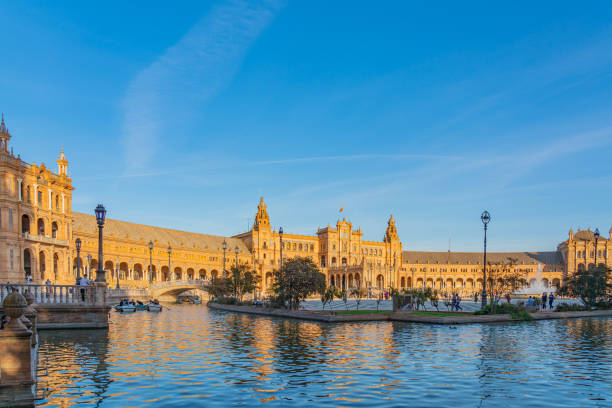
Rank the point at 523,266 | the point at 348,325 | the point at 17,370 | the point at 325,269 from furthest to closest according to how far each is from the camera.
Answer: the point at 523,266
the point at 325,269
the point at 348,325
the point at 17,370

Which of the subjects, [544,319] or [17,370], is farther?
[544,319]

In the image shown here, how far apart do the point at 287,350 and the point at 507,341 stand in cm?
1055

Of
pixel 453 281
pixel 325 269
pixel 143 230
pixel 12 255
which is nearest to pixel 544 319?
pixel 12 255

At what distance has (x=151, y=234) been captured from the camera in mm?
111062

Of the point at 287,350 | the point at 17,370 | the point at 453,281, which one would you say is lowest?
the point at 453,281

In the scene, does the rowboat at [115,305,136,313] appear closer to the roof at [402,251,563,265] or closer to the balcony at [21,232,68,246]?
the balcony at [21,232,68,246]

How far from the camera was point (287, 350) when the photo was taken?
64.7 feet

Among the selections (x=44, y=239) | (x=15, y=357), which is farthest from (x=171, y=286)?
(x=15, y=357)

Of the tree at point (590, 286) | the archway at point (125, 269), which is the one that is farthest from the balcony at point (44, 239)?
the tree at point (590, 286)

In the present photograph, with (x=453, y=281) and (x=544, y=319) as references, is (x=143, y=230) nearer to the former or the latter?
(x=544, y=319)

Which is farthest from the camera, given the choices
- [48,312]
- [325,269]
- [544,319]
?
[325,269]

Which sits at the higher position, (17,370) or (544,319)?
(17,370)

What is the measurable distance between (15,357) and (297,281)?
3118 cm

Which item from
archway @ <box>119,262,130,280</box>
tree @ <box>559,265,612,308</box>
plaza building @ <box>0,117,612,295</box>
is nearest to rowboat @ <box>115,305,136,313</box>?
plaza building @ <box>0,117,612,295</box>
